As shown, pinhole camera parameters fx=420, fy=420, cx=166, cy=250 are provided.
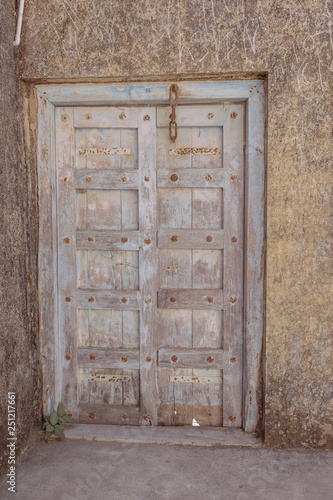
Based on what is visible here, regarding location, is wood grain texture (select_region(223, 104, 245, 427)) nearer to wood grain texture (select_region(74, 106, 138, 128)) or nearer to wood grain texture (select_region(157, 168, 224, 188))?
wood grain texture (select_region(157, 168, 224, 188))

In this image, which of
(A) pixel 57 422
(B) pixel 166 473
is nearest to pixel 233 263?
(B) pixel 166 473

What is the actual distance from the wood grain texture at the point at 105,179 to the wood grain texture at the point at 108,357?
113 cm

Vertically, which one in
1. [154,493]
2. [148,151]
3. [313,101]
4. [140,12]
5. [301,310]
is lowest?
[154,493]

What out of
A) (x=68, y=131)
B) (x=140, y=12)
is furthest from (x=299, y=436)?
(x=140, y=12)

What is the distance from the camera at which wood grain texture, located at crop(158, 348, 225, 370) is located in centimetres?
288

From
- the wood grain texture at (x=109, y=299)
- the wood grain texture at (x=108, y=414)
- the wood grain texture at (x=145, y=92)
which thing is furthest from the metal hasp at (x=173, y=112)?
the wood grain texture at (x=108, y=414)

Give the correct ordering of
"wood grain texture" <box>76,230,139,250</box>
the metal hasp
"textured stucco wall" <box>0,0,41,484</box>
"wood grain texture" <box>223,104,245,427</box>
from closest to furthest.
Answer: "textured stucco wall" <box>0,0,41,484</box>
the metal hasp
"wood grain texture" <box>223,104,245,427</box>
"wood grain texture" <box>76,230,139,250</box>

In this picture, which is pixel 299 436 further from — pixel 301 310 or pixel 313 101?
pixel 313 101

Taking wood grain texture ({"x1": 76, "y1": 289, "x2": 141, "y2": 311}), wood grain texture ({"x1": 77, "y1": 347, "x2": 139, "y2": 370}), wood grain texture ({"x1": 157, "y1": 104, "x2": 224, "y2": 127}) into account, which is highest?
wood grain texture ({"x1": 157, "y1": 104, "x2": 224, "y2": 127})

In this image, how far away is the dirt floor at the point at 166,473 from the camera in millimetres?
2324

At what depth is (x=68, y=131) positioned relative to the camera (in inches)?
112

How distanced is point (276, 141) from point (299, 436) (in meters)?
1.86

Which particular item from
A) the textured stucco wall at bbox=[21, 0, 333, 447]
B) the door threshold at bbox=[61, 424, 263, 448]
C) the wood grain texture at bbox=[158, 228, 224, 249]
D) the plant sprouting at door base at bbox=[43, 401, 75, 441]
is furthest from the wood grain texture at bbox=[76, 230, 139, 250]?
the door threshold at bbox=[61, 424, 263, 448]

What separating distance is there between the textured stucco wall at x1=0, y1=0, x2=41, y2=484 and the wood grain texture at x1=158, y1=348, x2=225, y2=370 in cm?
91
